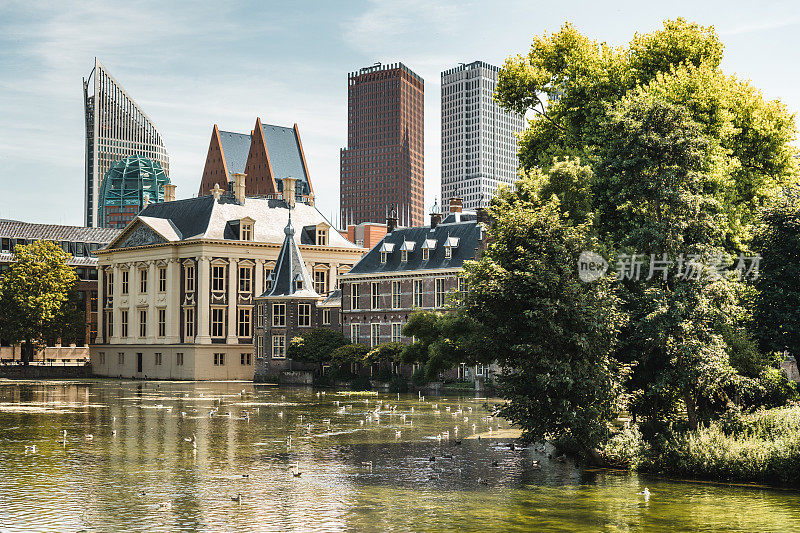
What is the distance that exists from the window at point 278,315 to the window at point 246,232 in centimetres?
1223

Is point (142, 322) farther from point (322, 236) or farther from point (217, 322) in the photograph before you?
point (322, 236)

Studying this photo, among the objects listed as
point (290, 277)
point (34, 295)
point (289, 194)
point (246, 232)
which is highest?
point (289, 194)

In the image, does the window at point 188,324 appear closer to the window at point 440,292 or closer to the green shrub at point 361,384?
the green shrub at point 361,384

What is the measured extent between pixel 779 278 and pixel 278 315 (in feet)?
214

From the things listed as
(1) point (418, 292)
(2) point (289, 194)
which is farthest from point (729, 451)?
(2) point (289, 194)

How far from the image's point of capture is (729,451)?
30.2 m

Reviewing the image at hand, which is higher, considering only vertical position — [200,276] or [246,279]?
[200,276]

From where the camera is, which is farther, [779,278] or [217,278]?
[217,278]

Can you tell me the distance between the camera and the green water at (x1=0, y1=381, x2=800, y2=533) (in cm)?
2352

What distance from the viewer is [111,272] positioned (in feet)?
378

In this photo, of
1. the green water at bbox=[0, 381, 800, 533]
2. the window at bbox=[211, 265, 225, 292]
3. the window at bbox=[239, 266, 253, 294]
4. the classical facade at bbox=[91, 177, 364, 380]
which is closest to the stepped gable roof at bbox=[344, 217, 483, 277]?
the classical facade at bbox=[91, 177, 364, 380]

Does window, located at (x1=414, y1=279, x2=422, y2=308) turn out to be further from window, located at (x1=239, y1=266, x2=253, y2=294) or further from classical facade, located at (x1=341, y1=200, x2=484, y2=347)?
window, located at (x1=239, y1=266, x2=253, y2=294)

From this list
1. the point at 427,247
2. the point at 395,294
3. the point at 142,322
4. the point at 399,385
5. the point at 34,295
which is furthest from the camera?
the point at 142,322

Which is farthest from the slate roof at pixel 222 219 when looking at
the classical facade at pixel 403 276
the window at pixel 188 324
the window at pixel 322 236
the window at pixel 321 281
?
the classical facade at pixel 403 276
